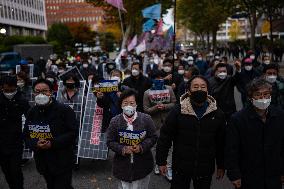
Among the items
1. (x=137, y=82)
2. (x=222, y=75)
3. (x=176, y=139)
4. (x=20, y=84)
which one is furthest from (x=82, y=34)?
(x=176, y=139)

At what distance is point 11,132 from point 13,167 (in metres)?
0.46

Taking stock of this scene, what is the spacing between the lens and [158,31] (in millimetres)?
25594

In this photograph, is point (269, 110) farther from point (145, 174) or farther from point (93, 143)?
point (93, 143)

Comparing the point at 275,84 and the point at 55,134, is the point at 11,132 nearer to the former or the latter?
the point at 55,134

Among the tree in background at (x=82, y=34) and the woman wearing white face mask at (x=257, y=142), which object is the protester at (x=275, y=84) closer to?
the woman wearing white face mask at (x=257, y=142)

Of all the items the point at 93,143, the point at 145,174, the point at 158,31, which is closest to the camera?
the point at 145,174

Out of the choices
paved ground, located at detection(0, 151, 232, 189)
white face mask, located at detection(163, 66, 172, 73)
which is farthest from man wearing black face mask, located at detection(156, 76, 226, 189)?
white face mask, located at detection(163, 66, 172, 73)

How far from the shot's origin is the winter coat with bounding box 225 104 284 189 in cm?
395

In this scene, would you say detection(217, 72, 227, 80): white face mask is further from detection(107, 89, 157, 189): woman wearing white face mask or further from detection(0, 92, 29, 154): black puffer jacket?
detection(0, 92, 29, 154): black puffer jacket

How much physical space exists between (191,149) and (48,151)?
5.32ft

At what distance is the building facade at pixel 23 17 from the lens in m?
59.8

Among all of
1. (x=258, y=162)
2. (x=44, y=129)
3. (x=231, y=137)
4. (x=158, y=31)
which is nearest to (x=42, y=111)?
(x=44, y=129)

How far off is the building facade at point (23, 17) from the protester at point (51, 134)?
2016 inches

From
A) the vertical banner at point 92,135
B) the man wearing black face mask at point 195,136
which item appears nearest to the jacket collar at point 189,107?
the man wearing black face mask at point 195,136
